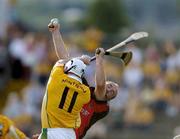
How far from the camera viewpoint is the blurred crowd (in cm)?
1741

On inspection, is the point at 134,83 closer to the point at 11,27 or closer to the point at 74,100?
the point at 11,27

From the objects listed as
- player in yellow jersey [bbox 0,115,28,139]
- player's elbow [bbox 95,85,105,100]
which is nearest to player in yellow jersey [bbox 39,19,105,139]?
player's elbow [bbox 95,85,105,100]

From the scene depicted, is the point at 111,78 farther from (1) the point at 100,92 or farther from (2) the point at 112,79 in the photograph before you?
(1) the point at 100,92

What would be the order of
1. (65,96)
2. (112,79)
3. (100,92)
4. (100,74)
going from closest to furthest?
(65,96)
(100,74)
(100,92)
(112,79)

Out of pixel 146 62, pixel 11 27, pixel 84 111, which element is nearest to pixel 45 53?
pixel 11 27

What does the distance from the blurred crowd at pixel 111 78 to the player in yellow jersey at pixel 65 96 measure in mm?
6740

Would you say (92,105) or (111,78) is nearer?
(92,105)

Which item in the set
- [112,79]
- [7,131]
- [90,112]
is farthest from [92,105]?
[112,79]

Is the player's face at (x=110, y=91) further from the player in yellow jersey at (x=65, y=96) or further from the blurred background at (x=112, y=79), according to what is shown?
the blurred background at (x=112, y=79)

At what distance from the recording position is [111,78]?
1806 cm

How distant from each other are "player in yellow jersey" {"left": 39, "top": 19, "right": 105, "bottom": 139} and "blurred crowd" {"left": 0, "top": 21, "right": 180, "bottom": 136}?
22.1ft

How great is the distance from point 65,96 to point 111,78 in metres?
7.96

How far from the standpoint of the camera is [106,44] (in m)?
18.4

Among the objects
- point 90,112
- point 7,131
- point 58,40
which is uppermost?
point 58,40
